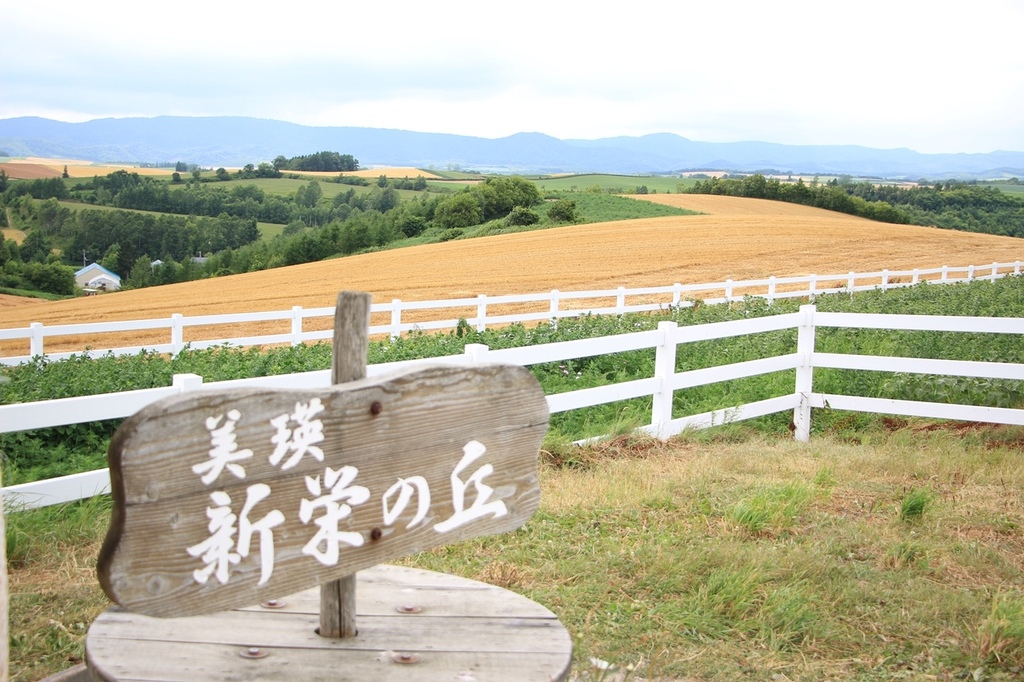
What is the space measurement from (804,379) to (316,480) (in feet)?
22.9

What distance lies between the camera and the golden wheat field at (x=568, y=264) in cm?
3091

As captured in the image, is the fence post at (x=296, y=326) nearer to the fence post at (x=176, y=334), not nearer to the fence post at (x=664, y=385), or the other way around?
the fence post at (x=176, y=334)

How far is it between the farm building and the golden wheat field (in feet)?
25.4

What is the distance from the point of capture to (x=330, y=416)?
224cm

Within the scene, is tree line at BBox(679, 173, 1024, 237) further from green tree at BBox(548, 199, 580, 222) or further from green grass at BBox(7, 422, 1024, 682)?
green grass at BBox(7, 422, 1024, 682)

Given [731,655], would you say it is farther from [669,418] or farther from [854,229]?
[854,229]

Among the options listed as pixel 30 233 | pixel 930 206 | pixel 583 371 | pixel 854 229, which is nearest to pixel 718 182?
pixel 930 206

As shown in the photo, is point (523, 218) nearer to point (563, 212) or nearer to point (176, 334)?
point (563, 212)

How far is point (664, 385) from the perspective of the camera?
7.59m

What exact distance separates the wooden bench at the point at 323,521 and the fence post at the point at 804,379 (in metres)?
6.16

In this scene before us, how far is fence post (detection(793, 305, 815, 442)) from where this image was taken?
27.7ft

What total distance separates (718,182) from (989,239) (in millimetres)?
34869

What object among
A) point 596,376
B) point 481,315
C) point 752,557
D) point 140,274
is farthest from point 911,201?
point 752,557

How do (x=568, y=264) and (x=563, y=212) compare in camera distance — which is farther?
(x=563, y=212)
